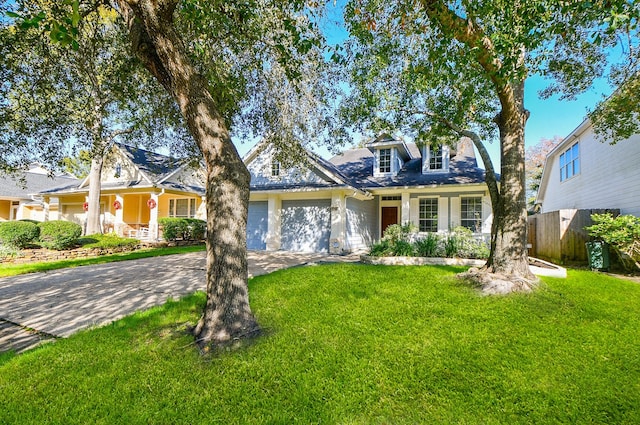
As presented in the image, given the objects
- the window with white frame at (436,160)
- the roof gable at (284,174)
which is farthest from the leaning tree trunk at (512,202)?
the window with white frame at (436,160)

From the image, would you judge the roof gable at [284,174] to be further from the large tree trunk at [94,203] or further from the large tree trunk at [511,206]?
the large tree trunk at [94,203]

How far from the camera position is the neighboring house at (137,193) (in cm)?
1711

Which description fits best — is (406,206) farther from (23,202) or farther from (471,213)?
(23,202)

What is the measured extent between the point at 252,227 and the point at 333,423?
13.0 m

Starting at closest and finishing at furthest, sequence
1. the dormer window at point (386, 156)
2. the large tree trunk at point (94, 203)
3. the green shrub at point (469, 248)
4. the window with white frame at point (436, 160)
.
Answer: the green shrub at point (469, 248) < the window with white frame at point (436, 160) < the dormer window at point (386, 156) < the large tree trunk at point (94, 203)

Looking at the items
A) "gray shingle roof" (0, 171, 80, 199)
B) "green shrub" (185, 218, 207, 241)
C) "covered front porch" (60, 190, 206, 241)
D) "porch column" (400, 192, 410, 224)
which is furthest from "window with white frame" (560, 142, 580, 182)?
"gray shingle roof" (0, 171, 80, 199)

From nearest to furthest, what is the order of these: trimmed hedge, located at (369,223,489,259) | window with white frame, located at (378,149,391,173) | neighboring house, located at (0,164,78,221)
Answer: trimmed hedge, located at (369,223,489,259)
window with white frame, located at (378,149,391,173)
neighboring house, located at (0,164,78,221)

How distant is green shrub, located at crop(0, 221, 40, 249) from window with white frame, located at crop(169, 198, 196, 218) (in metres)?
8.62

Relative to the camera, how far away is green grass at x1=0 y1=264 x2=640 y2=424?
97.9 inches

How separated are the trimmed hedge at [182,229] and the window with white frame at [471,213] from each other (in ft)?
44.7

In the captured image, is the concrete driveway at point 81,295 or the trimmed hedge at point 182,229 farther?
the trimmed hedge at point 182,229

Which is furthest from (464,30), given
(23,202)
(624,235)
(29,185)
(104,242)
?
(29,185)

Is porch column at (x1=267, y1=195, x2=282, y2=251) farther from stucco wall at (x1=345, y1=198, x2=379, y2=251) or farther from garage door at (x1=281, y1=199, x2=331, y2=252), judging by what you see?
stucco wall at (x1=345, y1=198, x2=379, y2=251)

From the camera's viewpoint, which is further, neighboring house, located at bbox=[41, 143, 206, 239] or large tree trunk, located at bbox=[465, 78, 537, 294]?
neighboring house, located at bbox=[41, 143, 206, 239]
